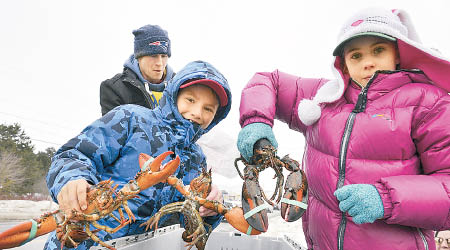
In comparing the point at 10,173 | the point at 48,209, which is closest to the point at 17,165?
the point at 10,173

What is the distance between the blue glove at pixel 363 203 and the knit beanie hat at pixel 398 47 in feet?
→ 1.55

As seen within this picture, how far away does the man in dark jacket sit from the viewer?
228cm

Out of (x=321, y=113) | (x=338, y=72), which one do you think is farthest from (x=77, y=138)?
(x=338, y=72)

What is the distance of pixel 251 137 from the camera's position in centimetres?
123

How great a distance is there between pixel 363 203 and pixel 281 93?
2.74 ft

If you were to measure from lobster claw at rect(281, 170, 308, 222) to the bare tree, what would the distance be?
27.2 meters

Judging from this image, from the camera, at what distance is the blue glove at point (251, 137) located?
1.24 m

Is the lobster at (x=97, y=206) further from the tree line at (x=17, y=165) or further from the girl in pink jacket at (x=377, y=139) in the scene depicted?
the tree line at (x=17, y=165)

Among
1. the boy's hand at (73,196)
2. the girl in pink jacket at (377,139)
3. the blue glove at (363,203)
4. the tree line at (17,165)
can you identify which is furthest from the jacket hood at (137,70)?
the tree line at (17,165)

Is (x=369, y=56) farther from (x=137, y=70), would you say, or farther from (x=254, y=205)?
(x=137, y=70)

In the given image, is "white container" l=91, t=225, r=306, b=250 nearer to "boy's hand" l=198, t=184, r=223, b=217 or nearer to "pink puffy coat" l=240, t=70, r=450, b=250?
"boy's hand" l=198, t=184, r=223, b=217

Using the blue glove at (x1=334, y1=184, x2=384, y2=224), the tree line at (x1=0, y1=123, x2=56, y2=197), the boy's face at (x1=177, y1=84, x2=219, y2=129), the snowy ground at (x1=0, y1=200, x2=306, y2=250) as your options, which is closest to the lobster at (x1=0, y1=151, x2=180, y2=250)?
the boy's face at (x1=177, y1=84, x2=219, y2=129)

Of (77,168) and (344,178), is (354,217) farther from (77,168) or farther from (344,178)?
(77,168)

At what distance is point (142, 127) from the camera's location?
4.66ft
